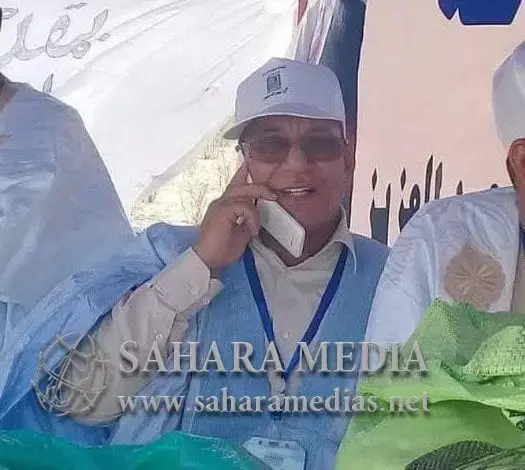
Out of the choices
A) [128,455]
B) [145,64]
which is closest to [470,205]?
[145,64]

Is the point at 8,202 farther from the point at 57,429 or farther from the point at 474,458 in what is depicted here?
the point at 474,458

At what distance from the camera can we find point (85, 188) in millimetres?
1413

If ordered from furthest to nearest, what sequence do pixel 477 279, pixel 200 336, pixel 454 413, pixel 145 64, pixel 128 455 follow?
pixel 145 64, pixel 200 336, pixel 477 279, pixel 128 455, pixel 454 413

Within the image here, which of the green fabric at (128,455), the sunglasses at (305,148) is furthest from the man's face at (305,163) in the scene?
the green fabric at (128,455)

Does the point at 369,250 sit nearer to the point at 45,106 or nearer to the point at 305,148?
the point at 305,148

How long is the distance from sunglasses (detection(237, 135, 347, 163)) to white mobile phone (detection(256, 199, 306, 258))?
0.07 meters

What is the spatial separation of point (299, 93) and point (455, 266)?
14.1 inches

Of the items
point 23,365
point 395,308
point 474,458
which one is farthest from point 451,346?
point 23,365

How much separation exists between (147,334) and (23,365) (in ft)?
→ 0.65

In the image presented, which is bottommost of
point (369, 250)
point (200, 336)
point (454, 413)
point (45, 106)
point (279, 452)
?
point (279, 452)

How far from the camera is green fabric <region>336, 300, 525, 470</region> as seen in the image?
1.63 ft

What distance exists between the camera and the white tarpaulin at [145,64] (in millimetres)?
1399

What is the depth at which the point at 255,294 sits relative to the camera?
1339mm

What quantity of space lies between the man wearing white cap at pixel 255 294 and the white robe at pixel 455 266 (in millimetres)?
76
